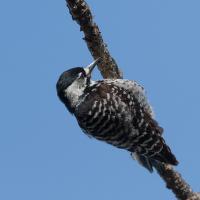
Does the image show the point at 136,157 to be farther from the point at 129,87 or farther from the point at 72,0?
the point at 72,0

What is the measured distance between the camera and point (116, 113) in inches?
169

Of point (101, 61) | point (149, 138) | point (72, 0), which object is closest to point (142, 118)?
point (149, 138)

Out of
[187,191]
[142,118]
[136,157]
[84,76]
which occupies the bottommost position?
[187,191]

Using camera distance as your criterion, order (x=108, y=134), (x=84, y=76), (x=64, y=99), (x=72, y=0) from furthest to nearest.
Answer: (x=84, y=76) → (x=64, y=99) → (x=108, y=134) → (x=72, y=0)

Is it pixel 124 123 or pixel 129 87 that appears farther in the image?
pixel 129 87

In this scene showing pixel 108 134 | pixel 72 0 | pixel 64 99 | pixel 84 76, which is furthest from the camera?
pixel 84 76

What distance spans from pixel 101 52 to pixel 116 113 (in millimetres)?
762

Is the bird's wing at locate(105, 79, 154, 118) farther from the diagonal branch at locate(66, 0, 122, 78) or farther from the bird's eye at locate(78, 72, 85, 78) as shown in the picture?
the bird's eye at locate(78, 72, 85, 78)

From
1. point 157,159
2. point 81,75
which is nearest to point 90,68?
point 81,75

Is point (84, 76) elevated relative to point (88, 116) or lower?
elevated

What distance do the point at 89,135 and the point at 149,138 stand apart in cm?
76

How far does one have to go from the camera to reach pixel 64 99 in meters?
4.52

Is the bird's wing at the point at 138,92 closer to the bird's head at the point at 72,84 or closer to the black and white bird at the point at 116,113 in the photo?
the black and white bird at the point at 116,113

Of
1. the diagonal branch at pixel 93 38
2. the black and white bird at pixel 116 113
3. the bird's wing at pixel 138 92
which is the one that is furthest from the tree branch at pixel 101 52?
the bird's wing at pixel 138 92
